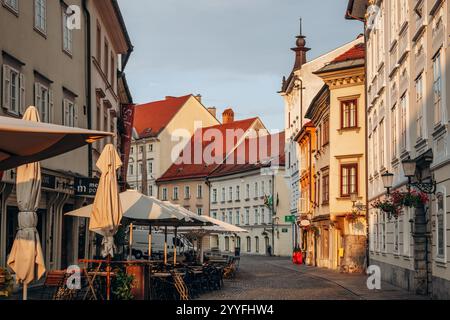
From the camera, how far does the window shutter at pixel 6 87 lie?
2081 cm

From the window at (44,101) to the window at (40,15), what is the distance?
161cm

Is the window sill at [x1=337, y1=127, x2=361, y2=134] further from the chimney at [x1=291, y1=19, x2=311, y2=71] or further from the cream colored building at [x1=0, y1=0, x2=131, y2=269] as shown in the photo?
the chimney at [x1=291, y1=19, x2=311, y2=71]

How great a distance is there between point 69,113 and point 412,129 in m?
11.1

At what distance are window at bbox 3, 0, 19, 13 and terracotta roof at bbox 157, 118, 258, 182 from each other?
71.4 meters

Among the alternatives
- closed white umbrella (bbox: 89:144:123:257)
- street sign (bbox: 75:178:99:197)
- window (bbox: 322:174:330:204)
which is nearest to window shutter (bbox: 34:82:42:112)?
street sign (bbox: 75:178:99:197)

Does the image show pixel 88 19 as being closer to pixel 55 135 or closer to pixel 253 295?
pixel 253 295

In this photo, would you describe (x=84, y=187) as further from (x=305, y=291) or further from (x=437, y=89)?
(x=437, y=89)

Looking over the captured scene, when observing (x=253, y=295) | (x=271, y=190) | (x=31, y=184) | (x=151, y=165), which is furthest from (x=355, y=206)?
(x=151, y=165)

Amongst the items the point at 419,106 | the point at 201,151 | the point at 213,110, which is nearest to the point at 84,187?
the point at 419,106

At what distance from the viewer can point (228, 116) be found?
106 meters

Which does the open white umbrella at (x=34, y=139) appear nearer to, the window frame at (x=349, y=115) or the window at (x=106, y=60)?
the window at (x=106, y=60)

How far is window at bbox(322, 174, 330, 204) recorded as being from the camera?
46938 mm

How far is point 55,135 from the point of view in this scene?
420 inches

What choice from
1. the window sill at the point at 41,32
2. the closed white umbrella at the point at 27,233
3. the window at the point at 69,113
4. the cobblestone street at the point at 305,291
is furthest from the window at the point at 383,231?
the closed white umbrella at the point at 27,233
